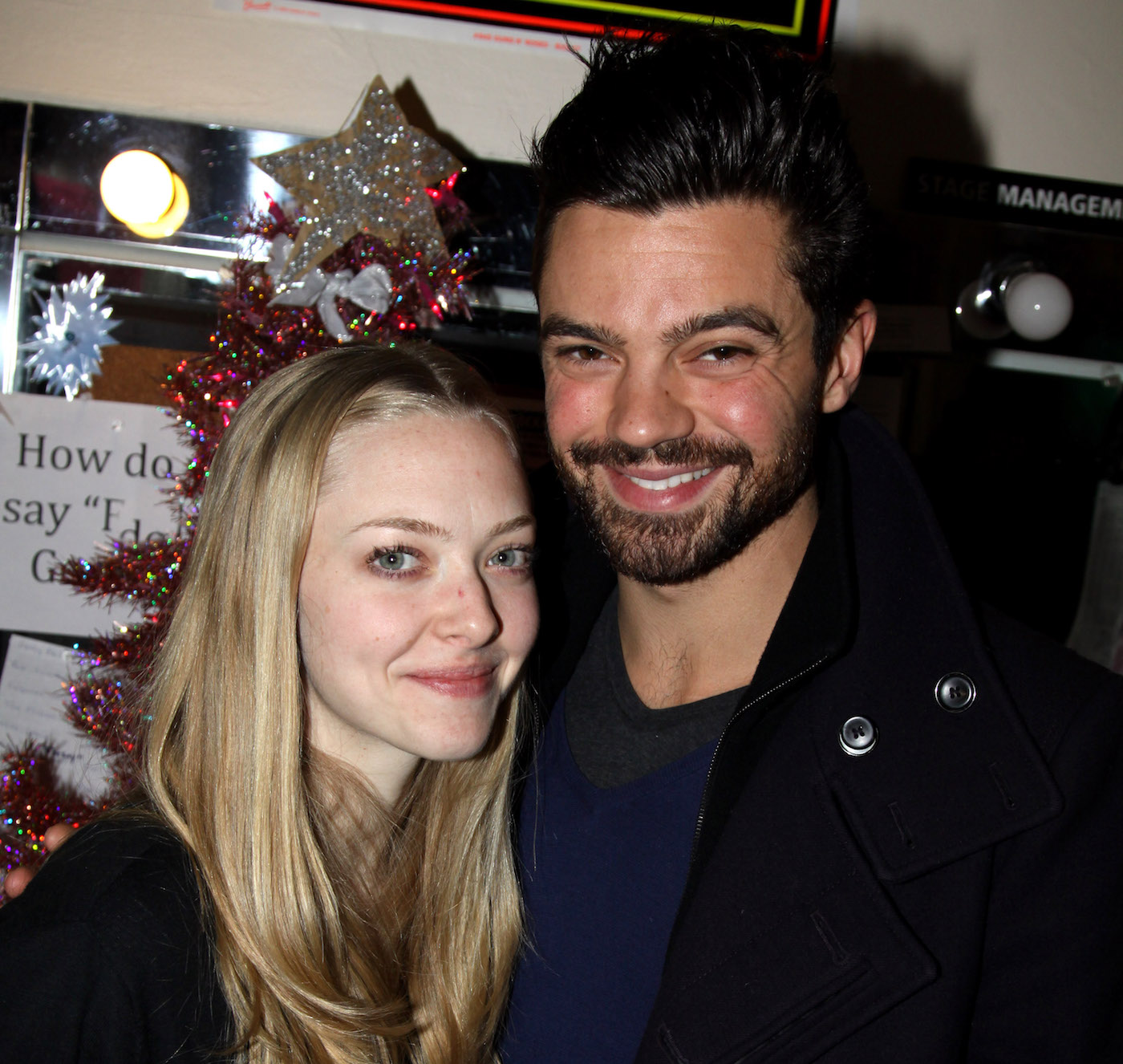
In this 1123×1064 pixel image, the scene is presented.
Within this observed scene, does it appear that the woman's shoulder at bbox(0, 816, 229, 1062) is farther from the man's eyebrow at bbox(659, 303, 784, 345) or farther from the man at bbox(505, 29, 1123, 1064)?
the man's eyebrow at bbox(659, 303, 784, 345)

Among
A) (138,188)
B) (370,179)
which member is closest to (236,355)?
(370,179)

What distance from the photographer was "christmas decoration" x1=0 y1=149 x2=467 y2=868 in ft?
5.82

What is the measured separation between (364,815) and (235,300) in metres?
1.00

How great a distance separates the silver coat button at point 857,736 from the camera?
123 cm

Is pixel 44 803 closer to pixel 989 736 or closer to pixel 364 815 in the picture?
pixel 364 815

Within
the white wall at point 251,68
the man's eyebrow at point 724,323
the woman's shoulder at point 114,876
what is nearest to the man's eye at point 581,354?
the man's eyebrow at point 724,323

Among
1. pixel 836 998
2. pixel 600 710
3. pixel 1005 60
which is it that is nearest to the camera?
pixel 836 998

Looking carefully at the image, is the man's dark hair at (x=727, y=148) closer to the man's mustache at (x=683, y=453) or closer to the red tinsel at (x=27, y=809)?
the man's mustache at (x=683, y=453)

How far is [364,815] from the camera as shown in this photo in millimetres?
1348

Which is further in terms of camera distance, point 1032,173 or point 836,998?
point 1032,173

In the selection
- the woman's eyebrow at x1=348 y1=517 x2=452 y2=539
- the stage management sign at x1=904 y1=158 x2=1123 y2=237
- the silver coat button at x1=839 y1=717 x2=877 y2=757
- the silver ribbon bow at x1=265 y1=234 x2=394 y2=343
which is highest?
the stage management sign at x1=904 y1=158 x2=1123 y2=237

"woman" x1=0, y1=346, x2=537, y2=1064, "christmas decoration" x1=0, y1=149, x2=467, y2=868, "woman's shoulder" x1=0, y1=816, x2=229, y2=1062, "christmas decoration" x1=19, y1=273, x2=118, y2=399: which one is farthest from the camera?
"christmas decoration" x1=19, y1=273, x2=118, y2=399

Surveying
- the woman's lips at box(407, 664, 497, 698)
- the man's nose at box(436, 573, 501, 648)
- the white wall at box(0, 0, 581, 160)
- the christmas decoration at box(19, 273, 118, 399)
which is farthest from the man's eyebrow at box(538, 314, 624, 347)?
the christmas decoration at box(19, 273, 118, 399)

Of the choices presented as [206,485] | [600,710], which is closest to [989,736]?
[600,710]
